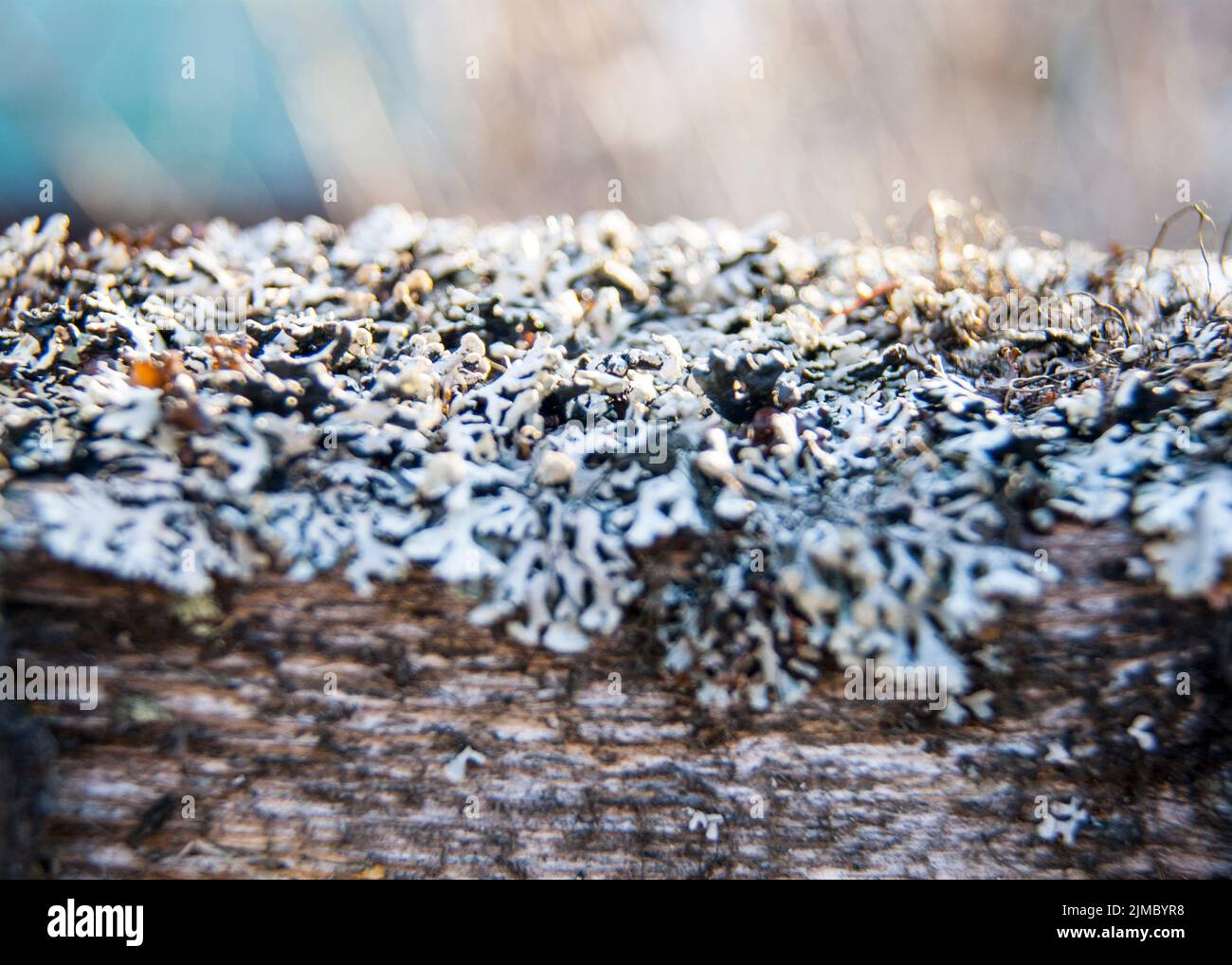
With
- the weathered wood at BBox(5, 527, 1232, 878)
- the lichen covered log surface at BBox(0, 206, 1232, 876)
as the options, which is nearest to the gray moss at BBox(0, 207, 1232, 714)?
the lichen covered log surface at BBox(0, 206, 1232, 876)

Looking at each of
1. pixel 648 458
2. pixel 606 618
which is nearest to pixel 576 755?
pixel 606 618

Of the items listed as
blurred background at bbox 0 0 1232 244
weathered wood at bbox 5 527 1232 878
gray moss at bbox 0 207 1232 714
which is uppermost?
blurred background at bbox 0 0 1232 244

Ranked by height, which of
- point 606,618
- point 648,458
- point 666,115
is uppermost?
point 666,115

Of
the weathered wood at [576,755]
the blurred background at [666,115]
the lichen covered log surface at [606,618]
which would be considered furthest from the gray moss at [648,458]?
the blurred background at [666,115]

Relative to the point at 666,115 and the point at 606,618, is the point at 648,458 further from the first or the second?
the point at 666,115

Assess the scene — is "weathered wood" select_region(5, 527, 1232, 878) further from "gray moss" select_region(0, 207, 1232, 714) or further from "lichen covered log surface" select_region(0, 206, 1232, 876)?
"gray moss" select_region(0, 207, 1232, 714)

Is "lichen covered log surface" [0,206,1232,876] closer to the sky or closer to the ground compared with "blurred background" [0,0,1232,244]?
closer to the ground

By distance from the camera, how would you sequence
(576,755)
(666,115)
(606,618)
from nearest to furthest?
(606,618) < (576,755) < (666,115)
